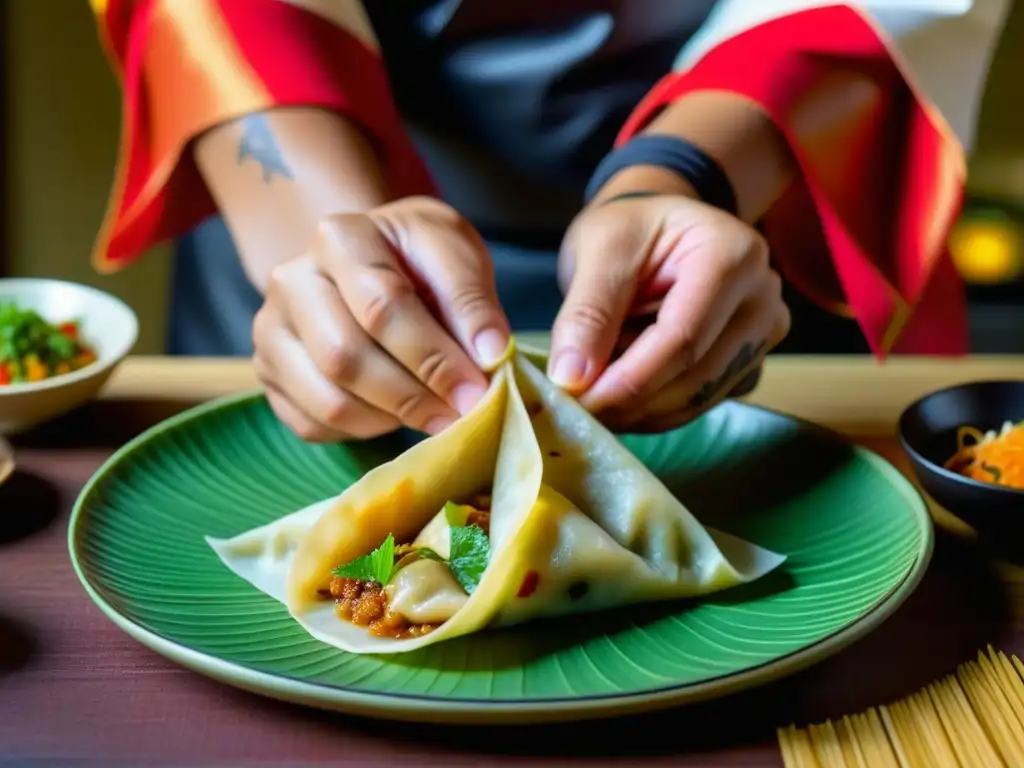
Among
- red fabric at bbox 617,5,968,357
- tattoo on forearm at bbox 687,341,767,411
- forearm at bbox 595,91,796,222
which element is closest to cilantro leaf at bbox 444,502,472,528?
tattoo on forearm at bbox 687,341,767,411

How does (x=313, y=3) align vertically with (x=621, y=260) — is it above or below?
above

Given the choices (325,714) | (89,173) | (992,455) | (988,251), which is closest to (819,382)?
(992,455)

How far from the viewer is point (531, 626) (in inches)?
36.9

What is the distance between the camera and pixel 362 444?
4.24 ft

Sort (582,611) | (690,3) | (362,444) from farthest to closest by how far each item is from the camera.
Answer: (690,3)
(362,444)
(582,611)

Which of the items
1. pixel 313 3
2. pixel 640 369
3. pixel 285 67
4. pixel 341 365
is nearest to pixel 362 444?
pixel 341 365

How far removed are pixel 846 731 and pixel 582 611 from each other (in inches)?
9.7

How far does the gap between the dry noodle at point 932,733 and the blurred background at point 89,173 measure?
103 inches

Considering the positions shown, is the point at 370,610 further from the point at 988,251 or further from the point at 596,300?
the point at 988,251

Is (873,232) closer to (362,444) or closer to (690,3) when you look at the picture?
(690,3)

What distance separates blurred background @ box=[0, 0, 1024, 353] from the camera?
9.94ft

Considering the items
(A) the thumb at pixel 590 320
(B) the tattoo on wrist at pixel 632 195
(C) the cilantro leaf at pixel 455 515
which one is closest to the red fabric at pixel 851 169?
(B) the tattoo on wrist at pixel 632 195

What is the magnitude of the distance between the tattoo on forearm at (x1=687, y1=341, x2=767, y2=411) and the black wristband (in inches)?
11.1

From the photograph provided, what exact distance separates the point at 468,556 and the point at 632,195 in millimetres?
480
